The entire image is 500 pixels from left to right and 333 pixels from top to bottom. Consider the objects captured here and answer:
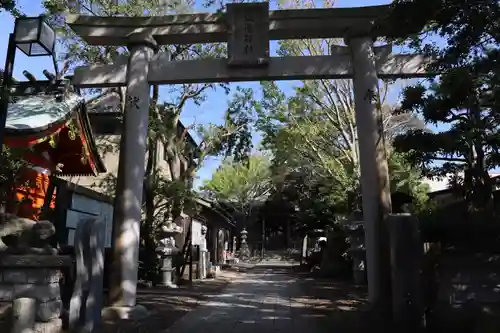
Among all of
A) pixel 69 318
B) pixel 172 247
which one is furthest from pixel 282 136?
pixel 69 318

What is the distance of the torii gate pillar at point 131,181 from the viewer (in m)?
7.54

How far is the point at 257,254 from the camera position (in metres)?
42.8

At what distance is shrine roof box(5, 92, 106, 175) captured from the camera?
8.13m

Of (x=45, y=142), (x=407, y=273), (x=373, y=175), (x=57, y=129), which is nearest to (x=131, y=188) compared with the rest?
(x=57, y=129)

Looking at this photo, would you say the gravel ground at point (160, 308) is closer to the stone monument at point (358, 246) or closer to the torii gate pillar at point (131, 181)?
the torii gate pillar at point (131, 181)

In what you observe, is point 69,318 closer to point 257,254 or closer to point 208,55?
point 208,55

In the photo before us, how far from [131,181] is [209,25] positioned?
3.33m

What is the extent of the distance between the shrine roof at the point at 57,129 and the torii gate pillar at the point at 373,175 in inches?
236

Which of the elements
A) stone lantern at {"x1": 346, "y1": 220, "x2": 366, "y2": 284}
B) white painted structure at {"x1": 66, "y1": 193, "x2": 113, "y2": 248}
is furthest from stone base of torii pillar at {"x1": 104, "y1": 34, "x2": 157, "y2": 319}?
stone lantern at {"x1": 346, "y1": 220, "x2": 366, "y2": 284}

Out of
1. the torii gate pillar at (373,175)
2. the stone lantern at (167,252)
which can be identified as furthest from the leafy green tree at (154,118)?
the torii gate pillar at (373,175)

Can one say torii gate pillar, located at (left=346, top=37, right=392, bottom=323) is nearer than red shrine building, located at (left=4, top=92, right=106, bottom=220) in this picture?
Yes

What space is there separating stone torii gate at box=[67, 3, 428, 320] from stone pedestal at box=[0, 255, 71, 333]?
2093 mm

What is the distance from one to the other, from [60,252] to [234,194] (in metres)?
37.3

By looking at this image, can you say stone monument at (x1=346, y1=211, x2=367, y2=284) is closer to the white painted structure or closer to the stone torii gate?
the stone torii gate
